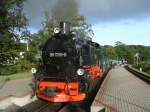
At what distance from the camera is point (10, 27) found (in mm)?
38719

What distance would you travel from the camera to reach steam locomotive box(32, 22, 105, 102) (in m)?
14.0

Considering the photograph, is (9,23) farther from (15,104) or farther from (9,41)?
(15,104)

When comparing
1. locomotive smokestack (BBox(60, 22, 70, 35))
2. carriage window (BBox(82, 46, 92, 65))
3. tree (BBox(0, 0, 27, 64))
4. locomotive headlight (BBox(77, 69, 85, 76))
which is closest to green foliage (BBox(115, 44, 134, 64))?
tree (BBox(0, 0, 27, 64))

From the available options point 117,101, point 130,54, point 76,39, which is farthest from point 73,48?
point 130,54

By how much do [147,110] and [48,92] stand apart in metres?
4.20

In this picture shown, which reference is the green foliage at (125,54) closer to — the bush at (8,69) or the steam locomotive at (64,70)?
the bush at (8,69)

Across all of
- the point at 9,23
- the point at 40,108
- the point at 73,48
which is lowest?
the point at 40,108

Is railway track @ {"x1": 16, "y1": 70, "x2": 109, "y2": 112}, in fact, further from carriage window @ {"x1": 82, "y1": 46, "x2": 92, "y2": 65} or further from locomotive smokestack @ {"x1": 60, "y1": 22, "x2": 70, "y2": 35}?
locomotive smokestack @ {"x1": 60, "y1": 22, "x2": 70, "y2": 35}

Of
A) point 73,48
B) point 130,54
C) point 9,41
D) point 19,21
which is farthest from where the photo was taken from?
point 130,54

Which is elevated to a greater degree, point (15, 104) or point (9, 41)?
point (9, 41)

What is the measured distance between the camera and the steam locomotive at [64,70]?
14.0 meters

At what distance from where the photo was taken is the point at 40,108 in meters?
14.9

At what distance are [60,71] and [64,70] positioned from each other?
0.22 metres

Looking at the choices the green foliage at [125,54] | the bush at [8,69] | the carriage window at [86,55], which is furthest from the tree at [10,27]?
the green foliage at [125,54]
